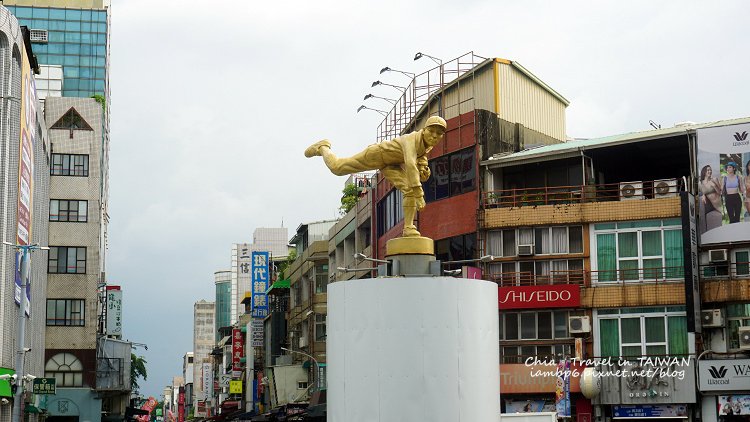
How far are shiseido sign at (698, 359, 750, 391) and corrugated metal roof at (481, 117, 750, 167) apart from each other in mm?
9706

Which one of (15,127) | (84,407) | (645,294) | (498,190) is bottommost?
(84,407)


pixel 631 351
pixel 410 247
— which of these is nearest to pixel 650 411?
pixel 631 351

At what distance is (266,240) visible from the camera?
550 ft

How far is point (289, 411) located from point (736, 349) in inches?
1178

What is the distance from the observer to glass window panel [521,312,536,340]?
5047cm

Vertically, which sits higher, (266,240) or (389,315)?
(266,240)

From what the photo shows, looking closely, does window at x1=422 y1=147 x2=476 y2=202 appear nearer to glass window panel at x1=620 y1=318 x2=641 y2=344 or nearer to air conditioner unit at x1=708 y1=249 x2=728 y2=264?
glass window panel at x1=620 y1=318 x2=641 y2=344

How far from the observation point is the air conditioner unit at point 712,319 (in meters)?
46.1

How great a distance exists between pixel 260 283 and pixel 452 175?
50179 millimetres

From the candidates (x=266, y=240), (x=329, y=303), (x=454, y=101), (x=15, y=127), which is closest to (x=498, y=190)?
(x=454, y=101)

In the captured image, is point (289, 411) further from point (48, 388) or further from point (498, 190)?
point (498, 190)

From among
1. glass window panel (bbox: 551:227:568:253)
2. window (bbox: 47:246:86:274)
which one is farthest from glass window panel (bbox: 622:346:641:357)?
window (bbox: 47:246:86:274)

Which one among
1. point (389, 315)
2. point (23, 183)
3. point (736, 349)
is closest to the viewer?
point (389, 315)

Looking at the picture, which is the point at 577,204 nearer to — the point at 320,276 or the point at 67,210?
the point at 320,276
